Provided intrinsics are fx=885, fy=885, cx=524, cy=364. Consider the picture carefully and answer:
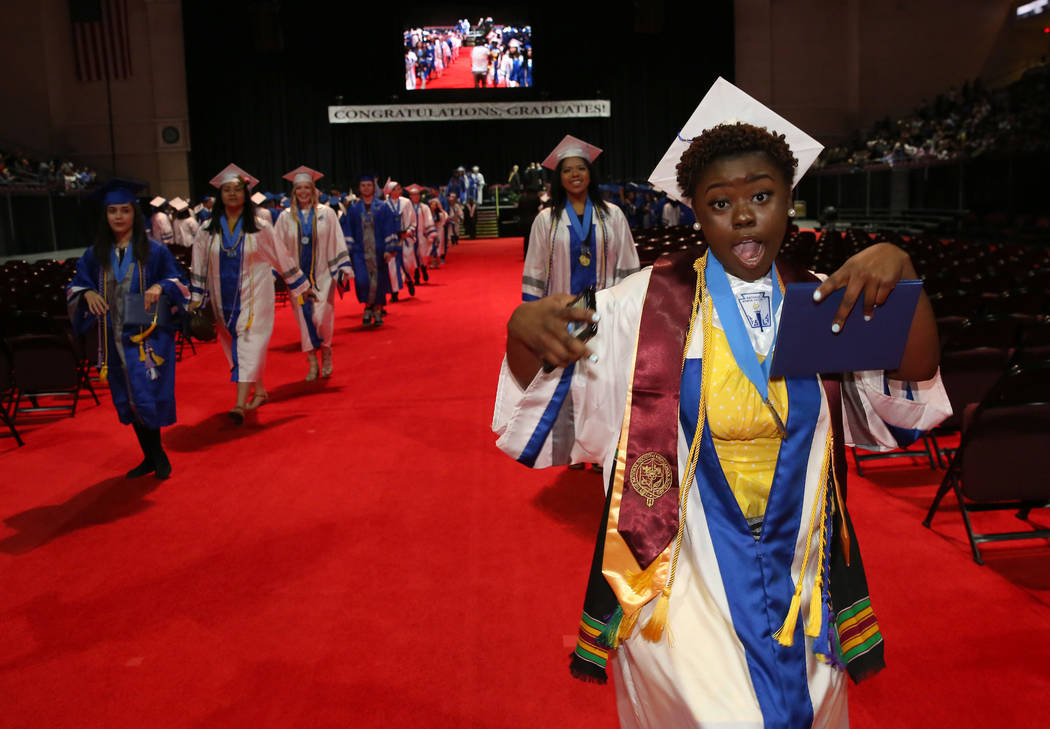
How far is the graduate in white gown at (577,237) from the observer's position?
5316 millimetres

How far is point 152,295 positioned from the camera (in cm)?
491

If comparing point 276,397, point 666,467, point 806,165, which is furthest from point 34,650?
point 276,397

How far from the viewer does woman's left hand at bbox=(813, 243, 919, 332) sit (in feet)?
4.54

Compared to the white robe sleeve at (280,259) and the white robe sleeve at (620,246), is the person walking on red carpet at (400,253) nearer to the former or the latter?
the white robe sleeve at (280,259)

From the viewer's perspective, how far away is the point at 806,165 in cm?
172

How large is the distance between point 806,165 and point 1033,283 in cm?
578

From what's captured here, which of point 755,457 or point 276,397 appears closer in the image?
point 755,457

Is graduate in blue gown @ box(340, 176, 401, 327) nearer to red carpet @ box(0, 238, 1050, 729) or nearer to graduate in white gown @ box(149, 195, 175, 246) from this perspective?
red carpet @ box(0, 238, 1050, 729)

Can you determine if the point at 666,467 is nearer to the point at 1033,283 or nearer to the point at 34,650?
the point at 34,650

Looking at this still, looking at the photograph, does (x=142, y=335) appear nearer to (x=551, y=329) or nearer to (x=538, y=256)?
(x=538, y=256)

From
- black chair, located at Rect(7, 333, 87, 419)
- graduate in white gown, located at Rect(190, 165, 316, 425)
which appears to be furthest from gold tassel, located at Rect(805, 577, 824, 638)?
black chair, located at Rect(7, 333, 87, 419)

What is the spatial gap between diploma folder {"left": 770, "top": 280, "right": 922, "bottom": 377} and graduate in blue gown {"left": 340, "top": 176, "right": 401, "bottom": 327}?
9867 millimetres

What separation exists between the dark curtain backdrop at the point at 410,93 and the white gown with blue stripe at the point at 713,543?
28.0 meters

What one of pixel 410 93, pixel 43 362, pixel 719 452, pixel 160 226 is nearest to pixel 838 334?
pixel 719 452
